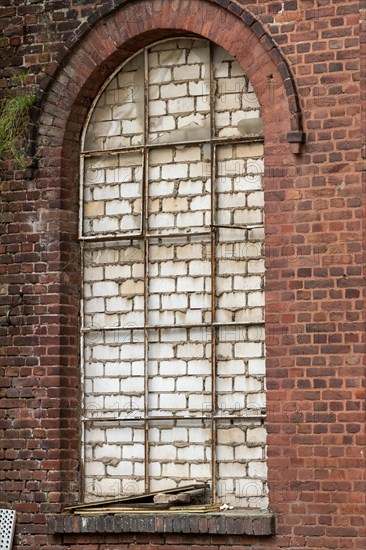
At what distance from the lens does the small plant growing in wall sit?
1256 centimetres

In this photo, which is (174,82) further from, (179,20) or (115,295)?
(115,295)

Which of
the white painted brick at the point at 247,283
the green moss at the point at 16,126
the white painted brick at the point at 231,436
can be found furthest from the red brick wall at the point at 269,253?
the white painted brick at the point at 231,436

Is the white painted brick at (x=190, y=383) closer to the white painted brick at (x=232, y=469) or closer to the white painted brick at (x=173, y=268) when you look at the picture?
the white painted brick at (x=232, y=469)

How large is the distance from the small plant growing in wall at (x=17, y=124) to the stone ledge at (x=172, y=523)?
3.20 m

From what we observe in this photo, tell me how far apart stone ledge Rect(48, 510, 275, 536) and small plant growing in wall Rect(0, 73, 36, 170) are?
3.20 metres

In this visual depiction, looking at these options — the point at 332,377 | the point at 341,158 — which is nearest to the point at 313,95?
the point at 341,158

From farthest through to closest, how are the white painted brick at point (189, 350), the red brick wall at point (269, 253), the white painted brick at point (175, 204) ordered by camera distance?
1. the white painted brick at point (175, 204)
2. the white painted brick at point (189, 350)
3. the red brick wall at point (269, 253)

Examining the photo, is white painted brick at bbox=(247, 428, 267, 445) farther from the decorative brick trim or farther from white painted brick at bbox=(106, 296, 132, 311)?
the decorative brick trim

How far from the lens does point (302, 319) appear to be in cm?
1135

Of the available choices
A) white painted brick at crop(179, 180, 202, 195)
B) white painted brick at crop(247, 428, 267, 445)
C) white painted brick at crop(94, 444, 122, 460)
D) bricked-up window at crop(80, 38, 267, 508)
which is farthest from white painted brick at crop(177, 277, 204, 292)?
white painted brick at crop(94, 444, 122, 460)

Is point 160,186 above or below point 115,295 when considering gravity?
above

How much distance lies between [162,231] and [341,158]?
1870 mm

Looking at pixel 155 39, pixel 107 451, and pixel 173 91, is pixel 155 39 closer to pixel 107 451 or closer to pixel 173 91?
pixel 173 91

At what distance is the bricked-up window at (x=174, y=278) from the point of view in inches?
468
